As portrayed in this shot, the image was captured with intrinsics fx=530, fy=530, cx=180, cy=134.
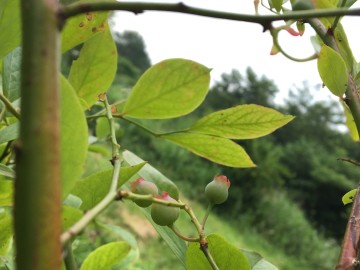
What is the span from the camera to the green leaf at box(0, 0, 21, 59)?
0.26 meters

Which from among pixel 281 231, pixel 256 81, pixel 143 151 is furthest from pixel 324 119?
pixel 143 151

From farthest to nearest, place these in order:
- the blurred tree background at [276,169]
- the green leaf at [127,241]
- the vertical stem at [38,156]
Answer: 1. the blurred tree background at [276,169]
2. the green leaf at [127,241]
3. the vertical stem at [38,156]

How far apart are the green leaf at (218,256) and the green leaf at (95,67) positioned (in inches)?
4.7

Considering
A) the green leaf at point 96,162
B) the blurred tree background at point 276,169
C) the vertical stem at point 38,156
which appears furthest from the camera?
the blurred tree background at point 276,169

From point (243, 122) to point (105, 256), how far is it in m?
0.11

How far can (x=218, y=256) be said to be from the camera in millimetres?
289

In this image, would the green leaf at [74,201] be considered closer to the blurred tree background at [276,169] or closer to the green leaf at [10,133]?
the green leaf at [10,133]

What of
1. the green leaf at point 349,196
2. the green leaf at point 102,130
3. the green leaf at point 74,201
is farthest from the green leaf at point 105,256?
the green leaf at point 102,130

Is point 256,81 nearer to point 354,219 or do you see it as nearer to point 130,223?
point 130,223

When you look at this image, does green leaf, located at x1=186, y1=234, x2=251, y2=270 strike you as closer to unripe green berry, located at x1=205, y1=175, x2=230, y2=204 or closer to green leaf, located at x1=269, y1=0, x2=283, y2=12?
unripe green berry, located at x1=205, y1=175, x2=230, y2=204

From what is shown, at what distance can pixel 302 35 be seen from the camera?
0.39 metres

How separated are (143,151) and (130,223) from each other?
2233mm

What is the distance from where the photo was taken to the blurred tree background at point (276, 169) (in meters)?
6.30

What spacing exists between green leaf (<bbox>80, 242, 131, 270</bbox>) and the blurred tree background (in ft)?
12.6
